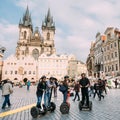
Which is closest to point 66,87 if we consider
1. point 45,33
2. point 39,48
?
point 39,48

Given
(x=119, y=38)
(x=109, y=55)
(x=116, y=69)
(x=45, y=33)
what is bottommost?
(x=116, y=69)

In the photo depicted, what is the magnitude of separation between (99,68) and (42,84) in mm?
48647

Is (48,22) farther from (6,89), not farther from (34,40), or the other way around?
(6,89)

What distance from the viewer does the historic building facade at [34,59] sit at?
79750mm

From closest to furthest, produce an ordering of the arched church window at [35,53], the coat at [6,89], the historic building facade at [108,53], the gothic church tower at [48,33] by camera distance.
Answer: the coat at [6,89] → the historic building facade at [108,53] → the arched church window at [35,53] → the gothic church tower at [48,33]

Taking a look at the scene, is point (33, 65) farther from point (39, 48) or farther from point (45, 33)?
point (45, 33)

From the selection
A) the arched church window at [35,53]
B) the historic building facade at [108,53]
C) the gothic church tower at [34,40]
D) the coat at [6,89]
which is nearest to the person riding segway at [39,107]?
the coat at [6,89]

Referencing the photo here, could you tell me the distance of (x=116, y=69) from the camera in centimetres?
4703

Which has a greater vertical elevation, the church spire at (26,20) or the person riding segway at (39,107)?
the church spire at (26,20)

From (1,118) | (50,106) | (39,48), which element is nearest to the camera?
(1,118)

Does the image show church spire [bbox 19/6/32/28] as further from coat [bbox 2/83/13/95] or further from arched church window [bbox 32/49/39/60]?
coat [bbox 2/83/13/95]

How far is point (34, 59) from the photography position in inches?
3255

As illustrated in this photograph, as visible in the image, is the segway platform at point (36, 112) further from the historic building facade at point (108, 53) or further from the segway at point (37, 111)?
the historic building facade at point (108, 53)

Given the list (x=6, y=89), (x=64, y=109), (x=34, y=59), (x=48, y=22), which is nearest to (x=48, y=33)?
(x=48, y=22)
